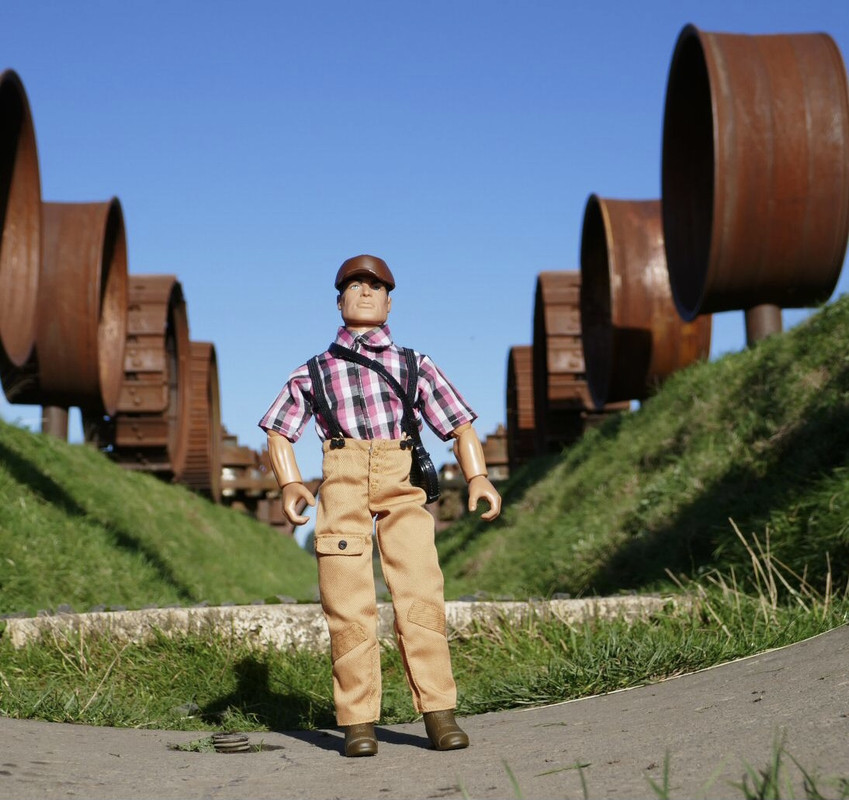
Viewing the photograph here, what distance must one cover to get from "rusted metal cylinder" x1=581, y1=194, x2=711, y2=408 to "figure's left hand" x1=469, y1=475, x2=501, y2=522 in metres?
8.23

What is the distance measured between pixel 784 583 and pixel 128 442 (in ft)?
36.8

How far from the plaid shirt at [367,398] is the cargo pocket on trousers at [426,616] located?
1.64ft

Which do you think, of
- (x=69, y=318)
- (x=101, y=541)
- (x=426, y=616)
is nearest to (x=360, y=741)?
(x=426, y=616)

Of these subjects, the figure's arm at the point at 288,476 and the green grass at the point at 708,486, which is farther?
the green grass at the point at 708,486

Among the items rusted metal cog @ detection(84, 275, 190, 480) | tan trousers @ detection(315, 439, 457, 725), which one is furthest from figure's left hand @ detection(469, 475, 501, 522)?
rusted metal cog @ detection(84, 275, 190, 480)

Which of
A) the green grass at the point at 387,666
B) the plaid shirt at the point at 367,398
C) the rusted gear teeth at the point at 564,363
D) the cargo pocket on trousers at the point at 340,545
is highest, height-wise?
the rusted gear teeth at the point at 564,363

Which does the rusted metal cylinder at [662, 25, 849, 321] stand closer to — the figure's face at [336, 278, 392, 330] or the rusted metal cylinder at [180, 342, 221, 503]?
the figure's face at [336, 278, 392, 330]

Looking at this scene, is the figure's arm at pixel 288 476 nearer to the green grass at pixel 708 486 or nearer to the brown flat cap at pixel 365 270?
the brown flat cap at pixel 365 270

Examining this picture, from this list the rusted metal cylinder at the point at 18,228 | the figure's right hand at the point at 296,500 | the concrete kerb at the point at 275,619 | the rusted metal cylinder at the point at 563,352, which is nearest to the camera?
the figure's right hand at the point at 296,500

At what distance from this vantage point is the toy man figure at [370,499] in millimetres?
2812

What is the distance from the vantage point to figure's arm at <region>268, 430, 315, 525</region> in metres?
2.95

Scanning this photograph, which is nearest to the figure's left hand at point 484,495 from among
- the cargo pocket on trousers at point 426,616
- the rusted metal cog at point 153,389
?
the cargo pocket on trousers at point 426,616

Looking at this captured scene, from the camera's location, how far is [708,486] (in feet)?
21.7

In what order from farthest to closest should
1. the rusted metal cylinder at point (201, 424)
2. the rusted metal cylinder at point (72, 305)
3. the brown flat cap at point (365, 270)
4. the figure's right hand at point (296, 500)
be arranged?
the rusted metal cylinder at point (201, 424)
the rusted metal cylinder at point (72, 305)
the brown flat cap at point (365, 270)
the figure's right hand at point (296, 500)
